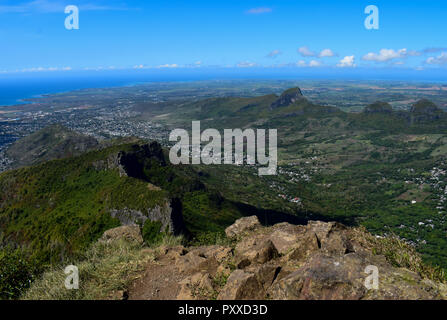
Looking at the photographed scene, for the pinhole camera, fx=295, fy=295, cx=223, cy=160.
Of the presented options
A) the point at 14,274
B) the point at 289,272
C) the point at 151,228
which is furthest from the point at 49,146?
the point at 289,272

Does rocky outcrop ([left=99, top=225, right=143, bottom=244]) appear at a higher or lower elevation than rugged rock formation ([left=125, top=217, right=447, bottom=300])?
lower

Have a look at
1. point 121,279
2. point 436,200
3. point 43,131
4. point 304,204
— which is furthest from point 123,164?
point 43,131

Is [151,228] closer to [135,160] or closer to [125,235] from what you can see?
[125,235]

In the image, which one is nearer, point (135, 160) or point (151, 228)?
point (151, 228)

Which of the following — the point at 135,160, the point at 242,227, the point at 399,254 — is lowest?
the point at 135,160

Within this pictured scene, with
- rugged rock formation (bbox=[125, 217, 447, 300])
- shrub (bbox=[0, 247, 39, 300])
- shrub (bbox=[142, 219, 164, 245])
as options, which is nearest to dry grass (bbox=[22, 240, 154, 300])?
rugged rock formation (bbox=[125, 217, 447, 300])

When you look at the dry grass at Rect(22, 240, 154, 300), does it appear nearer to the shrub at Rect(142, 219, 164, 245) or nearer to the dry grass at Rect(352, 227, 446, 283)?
the dry grass at Rect(352, 227, 446, 283)

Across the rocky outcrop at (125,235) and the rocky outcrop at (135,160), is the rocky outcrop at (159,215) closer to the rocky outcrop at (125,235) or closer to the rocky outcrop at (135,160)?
the rocky outcrop at (135,160)
